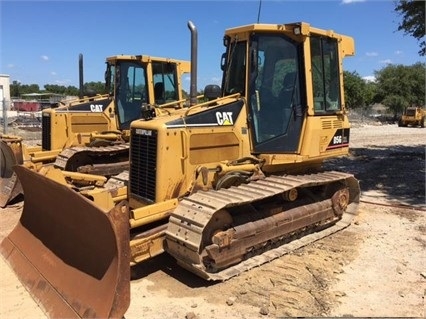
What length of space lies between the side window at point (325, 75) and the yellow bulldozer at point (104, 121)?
12.6ft

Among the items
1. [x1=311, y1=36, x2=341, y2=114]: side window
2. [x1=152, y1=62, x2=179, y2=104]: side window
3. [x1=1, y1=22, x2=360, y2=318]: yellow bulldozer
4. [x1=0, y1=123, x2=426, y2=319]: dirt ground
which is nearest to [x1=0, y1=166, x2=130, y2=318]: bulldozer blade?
[x1=1, y1=22, x2=360, y2=318]: yellow bulldozer

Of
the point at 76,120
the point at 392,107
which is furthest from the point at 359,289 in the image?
the point at 392,107

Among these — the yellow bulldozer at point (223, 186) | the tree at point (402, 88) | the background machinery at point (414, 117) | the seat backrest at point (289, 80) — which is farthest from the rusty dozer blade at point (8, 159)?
the tree at point (402, 88)

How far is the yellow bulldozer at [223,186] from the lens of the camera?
16.2 feet

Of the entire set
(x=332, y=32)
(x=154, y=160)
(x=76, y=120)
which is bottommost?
(x=154, y=160)

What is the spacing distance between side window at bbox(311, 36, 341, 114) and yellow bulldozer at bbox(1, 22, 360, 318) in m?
0.02

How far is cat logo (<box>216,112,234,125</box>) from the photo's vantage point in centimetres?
619

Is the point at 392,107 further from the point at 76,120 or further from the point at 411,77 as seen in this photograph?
the point at 76,120

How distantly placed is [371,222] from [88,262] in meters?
4.75

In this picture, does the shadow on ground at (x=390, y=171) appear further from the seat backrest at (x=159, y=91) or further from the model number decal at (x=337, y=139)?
the seat backrest at (x=159, y=91)

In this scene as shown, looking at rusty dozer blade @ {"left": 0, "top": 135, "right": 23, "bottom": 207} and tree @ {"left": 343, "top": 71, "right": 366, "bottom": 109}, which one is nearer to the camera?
rusty dozer blade @ {"left": 0, "top": 135, "right": 23, "bottom": 207}

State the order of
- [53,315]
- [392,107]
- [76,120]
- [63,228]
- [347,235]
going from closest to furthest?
1. [53,315]
2. [63,228]
3. [347,235]
4. [76,120]
5. [392,107]

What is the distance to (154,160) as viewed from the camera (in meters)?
5.76

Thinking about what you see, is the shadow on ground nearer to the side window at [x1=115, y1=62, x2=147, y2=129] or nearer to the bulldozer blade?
the side window at [x1=115, y1=62, x2=147, y2=129]
